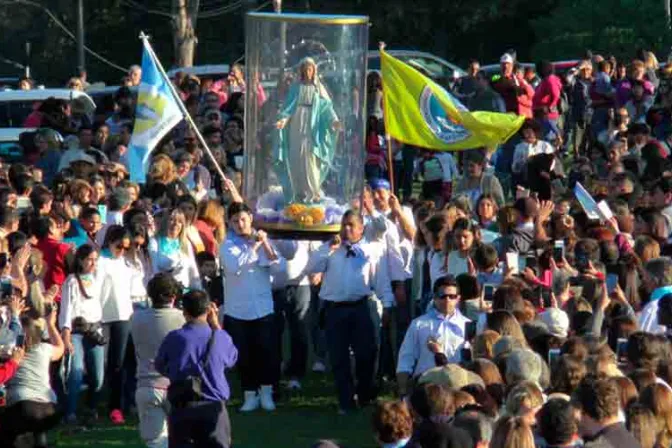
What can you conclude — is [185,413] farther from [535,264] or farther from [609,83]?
[609,83]

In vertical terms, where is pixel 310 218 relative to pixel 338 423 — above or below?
above

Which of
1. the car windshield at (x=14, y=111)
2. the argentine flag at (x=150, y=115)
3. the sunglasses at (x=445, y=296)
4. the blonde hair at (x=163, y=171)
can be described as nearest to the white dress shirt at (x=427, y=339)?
the sunglasses at (x=445, y=296)

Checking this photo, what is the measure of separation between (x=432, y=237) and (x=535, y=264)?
1.36 m

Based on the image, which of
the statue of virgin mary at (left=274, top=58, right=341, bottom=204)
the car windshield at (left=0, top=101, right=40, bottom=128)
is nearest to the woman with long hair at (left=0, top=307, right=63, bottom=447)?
the statue of virgin mary at (left=274, top=58, right=341, bottom=204)

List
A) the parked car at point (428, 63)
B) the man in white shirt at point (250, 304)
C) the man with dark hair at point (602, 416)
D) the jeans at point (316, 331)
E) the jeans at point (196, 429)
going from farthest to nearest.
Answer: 1. the parked car at point (428, 63)
2. the jeans at point (316, 331)
3. the man in white shirt at point (250, 304)
4. the jeans at point (196, 429)
5. the man with dark hair at point (602, 416)

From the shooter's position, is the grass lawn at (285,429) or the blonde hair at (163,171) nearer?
the grass lawn at (285,429)

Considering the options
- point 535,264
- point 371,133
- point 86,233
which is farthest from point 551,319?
point 371,133

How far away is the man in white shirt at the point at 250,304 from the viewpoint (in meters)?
17.5

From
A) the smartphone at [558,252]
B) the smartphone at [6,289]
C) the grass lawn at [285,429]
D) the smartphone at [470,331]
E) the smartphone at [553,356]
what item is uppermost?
the smartphone at [558,252]

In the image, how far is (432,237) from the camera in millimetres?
17641

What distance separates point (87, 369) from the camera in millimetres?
17125

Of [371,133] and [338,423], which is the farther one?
[371,133]

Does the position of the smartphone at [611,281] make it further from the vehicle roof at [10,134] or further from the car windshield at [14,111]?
the car windshield at [14,111]

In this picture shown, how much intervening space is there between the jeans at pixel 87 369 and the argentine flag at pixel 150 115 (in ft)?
11.4
